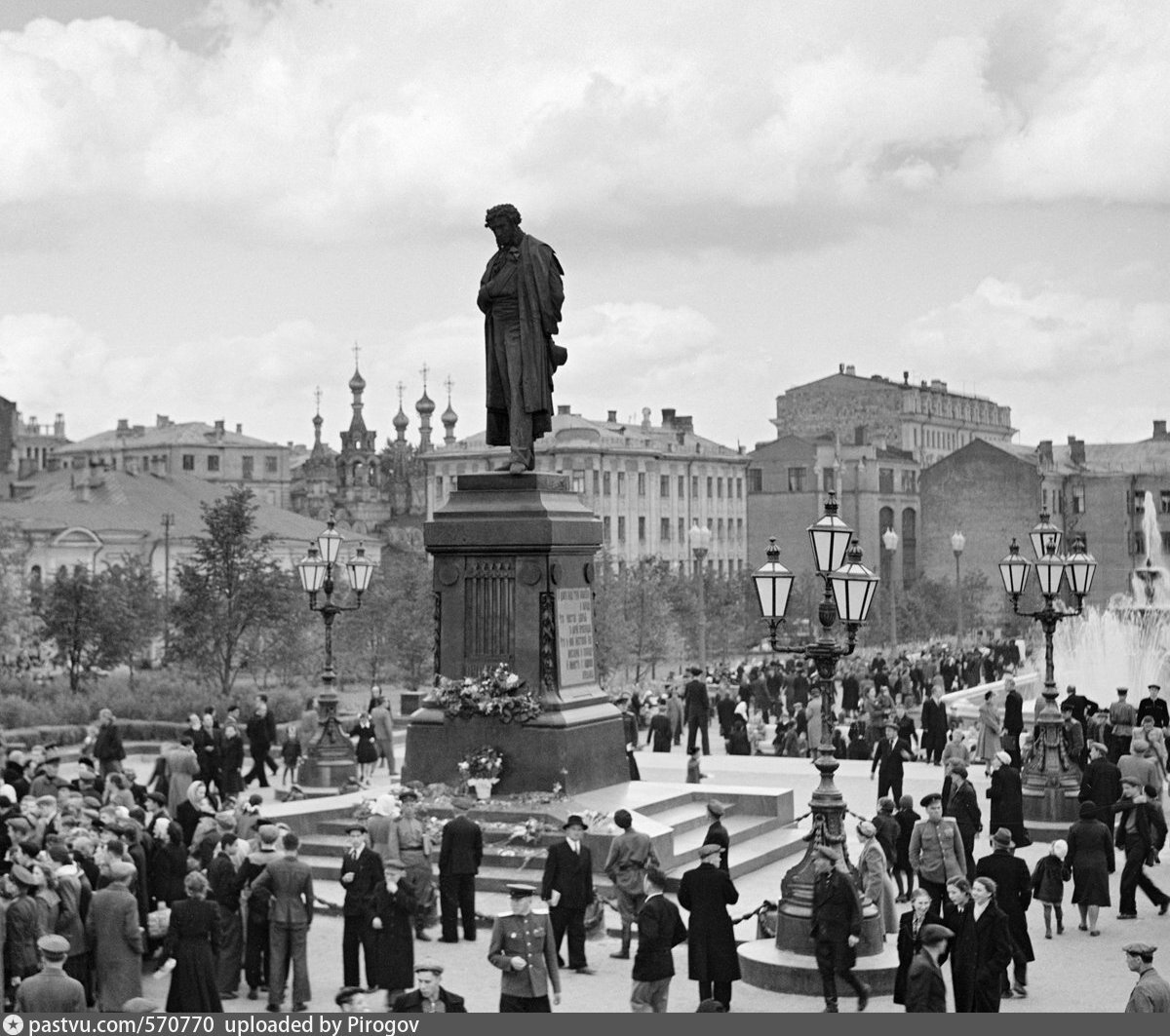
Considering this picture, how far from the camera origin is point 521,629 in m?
19.2

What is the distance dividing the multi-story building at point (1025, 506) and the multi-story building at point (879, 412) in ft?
27.9

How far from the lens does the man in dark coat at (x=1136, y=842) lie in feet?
57.0

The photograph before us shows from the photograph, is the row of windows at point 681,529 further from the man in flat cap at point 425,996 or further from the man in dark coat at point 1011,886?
the man in flat cap at point 425,996

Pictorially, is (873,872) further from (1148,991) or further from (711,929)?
(1148,991)

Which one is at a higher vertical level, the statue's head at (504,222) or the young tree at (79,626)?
the statue's head at (504,222)

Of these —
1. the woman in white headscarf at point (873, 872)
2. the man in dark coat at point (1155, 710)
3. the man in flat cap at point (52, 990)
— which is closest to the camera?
the man in flat cap at point (52, 990)

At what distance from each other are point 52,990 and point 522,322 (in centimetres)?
1036

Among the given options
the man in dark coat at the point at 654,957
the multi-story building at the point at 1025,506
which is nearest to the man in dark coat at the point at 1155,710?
the man in dark coat at the point at 654,957

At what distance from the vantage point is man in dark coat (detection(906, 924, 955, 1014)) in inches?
460

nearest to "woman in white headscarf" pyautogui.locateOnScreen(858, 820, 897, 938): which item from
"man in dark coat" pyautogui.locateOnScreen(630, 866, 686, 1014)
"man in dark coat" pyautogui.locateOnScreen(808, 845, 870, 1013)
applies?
"man in dark coat" pyautogui.locateOnScreen(808, 845, 870, 1013)

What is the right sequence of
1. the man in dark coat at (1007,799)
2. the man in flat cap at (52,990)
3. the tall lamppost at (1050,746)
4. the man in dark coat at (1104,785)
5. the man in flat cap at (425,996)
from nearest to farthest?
the man in flat cap at (425,996) → the man in flat cap at (52,990) → the man in dark coat at (1007,799) → the man in dark coat at (1104,785) → the tall lamppost at (1050,746)

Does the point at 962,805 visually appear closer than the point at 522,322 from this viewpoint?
Yes

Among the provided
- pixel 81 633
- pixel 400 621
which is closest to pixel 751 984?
pixel 81 633

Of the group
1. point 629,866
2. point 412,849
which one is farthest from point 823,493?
point 629,866
